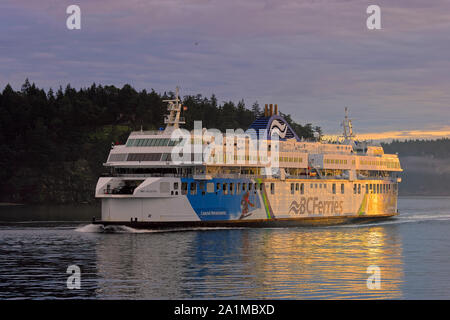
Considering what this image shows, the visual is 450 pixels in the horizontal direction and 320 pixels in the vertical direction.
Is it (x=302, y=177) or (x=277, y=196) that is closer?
(x=277, y=196)

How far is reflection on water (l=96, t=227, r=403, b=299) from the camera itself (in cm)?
3603

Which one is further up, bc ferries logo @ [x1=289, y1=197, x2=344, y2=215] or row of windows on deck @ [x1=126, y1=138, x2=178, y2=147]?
row of windows on deck @ [x1=126, y1=138, x2=178, y2=147]

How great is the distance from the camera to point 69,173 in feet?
447

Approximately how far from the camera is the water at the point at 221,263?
35.9m

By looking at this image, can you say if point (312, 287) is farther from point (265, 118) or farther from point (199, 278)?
point (265, 118)

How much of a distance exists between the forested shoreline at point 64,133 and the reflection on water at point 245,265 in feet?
251

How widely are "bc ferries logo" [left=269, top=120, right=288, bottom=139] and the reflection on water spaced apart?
17835 millimetres

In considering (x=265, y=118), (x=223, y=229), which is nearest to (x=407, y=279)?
(x=223, y=229)

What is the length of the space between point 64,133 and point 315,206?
7584 cm

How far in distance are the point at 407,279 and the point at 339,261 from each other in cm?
719

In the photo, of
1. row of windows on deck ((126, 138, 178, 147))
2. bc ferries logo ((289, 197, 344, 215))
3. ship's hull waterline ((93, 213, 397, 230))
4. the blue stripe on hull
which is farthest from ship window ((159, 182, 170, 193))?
bc ferries logo ((289, 197, 344, 215))
